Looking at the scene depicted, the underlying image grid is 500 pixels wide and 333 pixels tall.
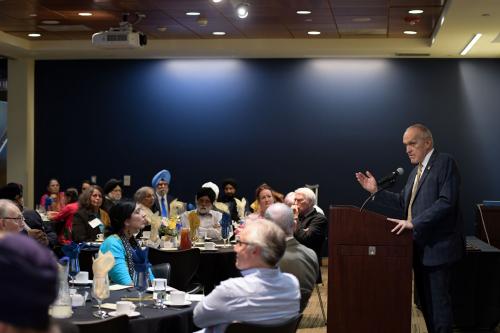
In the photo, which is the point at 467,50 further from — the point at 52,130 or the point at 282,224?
the point at 282,224

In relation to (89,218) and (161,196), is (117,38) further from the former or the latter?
(89,218)

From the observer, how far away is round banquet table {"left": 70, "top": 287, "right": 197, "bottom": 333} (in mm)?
4613

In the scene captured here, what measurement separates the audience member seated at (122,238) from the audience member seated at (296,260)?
3.57ft

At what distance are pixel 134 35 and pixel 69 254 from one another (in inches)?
236

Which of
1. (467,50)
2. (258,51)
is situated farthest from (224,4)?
(467,50)

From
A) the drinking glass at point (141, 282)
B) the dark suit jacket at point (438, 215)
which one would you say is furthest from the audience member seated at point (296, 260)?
the dark suit jacket at point (438, 215)

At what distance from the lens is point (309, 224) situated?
26.8 feet

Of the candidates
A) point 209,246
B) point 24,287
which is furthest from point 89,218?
point 24,287

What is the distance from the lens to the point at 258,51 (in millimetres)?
13977

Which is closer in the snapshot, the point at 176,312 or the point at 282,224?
the point at 176,312

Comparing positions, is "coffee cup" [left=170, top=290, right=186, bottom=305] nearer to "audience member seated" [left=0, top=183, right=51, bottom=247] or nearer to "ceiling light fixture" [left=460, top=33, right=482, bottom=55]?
"audience member seated" [left=0, top=183, right=51, bottom=247]

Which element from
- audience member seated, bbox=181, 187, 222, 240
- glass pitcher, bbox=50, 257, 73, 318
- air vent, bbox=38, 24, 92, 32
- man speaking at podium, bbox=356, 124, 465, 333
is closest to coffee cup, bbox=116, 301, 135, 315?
glass pitcher, bbox=50, 257, 73, 318

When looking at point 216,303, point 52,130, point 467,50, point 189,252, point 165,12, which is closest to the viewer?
point 216,303

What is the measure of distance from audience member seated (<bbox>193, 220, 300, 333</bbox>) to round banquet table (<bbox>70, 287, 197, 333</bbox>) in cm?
56
